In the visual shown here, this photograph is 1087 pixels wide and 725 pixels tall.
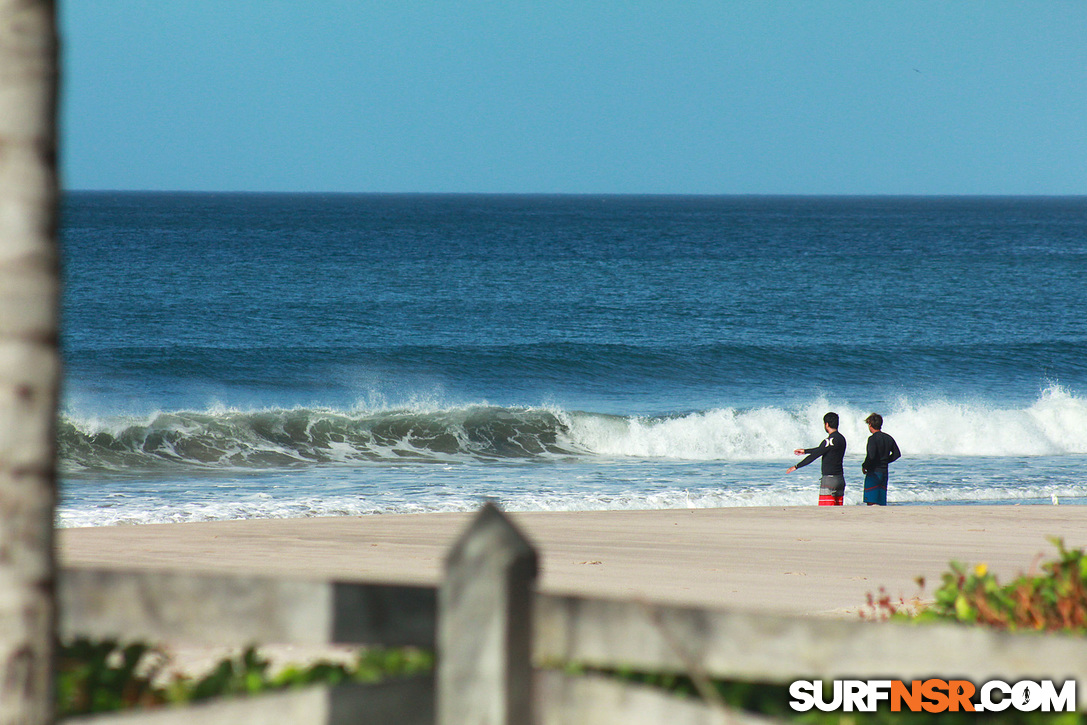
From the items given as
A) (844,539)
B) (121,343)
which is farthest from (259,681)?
(121,343)

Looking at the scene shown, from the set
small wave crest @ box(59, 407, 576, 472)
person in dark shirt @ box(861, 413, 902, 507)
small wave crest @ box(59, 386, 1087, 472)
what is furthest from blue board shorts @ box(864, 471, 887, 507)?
small wave crest @ box(59, 407, 576, 472)

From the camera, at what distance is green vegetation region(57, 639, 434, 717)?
2.79m

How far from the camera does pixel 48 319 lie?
2270 mm

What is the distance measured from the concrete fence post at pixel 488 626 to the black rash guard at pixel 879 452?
11425 mm

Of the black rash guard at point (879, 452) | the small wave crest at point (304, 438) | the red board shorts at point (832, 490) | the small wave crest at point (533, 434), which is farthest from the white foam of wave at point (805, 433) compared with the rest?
the black rash guard at point (879, 452)

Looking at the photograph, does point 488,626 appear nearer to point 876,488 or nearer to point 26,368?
point 26,368

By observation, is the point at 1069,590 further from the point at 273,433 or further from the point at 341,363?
the point at 341,363

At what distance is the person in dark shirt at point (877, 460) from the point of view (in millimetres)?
12883

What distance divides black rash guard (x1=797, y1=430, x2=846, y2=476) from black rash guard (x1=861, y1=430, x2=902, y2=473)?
0.32 metres

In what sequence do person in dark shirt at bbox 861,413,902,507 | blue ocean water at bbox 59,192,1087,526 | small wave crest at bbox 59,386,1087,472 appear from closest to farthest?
person in dark shirt at bbox 861,413,902,507
blue ocean water at bbox 59,192,1087,526
small wave crest at bbox 59,386,1087,472

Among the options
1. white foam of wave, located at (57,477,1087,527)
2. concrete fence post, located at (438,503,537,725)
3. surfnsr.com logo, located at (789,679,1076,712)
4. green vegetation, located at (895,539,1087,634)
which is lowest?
white foam of wave, located at (57,477,1087,527)

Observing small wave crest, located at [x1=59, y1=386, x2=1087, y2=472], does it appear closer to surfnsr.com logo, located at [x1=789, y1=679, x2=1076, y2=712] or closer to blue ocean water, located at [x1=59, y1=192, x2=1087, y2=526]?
blue ocean water, located at [x1=59, y1=192, x2=1087, y2=526]

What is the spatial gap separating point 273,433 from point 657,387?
10.8 meters

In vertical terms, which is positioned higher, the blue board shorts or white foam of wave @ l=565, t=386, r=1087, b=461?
the blue board shorts
